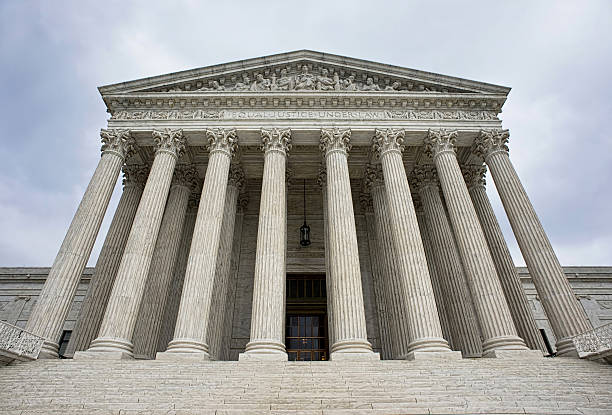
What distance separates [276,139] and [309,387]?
42.2 feet

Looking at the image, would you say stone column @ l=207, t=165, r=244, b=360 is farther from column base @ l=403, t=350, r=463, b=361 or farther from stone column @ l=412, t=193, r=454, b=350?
stone column @ l=412, t=193, r=454, b=350

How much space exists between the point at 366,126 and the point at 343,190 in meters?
4.53

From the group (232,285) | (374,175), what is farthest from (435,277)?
(232,285)

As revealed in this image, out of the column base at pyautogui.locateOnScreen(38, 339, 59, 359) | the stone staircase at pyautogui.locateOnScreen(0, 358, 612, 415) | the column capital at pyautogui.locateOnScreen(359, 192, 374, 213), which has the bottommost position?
the stone staircase at pyautogui.locateOnScreen(0, 358, 612, 415)

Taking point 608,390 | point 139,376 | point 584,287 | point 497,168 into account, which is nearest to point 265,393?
point 139,376

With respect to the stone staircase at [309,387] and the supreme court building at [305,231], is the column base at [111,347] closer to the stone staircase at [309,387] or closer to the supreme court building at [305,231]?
the supreme court building at [305,231]

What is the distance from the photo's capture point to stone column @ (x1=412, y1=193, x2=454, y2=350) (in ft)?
65.8

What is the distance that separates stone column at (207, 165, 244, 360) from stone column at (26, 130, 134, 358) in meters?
5.99

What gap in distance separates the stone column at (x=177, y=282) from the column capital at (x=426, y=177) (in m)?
14.5

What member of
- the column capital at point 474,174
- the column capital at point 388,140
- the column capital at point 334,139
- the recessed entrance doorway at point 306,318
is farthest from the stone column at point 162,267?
the column capital at point 474,174

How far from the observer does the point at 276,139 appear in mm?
19484

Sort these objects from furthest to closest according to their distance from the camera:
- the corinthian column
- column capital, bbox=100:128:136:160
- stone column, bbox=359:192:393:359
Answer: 1. stone column, bbox=359:192:393:359
2. column capital, bbox=100:128:136:160
3. the corinthian column

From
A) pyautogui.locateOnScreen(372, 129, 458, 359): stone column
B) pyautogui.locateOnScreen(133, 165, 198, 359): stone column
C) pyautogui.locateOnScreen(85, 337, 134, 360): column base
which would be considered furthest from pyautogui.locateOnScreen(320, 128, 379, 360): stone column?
pyautogui.locateOnScreen(133, 165, 198, 359): stone column

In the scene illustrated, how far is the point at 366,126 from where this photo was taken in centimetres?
1995
